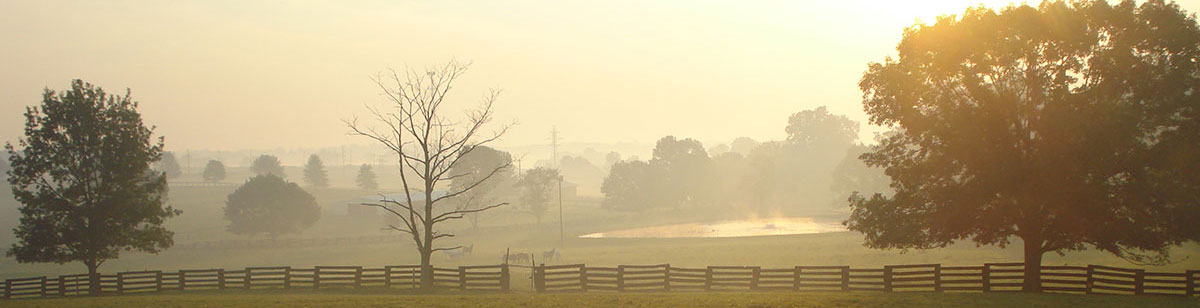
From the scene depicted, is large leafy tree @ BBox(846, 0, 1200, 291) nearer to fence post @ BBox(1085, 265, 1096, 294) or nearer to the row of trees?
fence post @ BBox(1085, 265, 1096, 294)

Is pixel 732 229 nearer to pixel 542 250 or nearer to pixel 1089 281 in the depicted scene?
pixel 542 250

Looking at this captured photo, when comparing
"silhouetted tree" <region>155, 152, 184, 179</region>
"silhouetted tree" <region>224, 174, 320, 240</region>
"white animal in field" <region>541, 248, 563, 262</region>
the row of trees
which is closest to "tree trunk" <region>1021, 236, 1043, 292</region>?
"white animal in field" <region>541, 248, 563, 262</region>

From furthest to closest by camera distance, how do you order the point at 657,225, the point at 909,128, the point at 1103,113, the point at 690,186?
the point at 690,186
the point at 657,225
the point at 909,128
the point at 1103,113

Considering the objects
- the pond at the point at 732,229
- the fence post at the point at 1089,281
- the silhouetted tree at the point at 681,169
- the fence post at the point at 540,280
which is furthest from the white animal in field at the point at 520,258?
the silhouetted tree at the point at 681,169

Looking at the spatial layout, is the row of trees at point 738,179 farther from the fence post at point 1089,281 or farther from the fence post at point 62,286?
the fence post at point 62,286

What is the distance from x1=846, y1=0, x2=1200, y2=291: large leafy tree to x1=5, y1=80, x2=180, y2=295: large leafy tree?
32262 millimetres

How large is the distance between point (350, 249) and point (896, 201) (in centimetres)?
5386

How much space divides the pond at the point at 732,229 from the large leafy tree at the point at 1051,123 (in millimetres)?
53791

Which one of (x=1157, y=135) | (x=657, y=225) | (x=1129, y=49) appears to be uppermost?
(x=1129, y=49)

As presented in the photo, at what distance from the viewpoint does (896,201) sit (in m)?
27.5

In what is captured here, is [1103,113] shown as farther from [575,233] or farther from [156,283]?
[575,233]

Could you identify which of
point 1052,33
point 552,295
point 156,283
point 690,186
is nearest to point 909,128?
point 1052,33

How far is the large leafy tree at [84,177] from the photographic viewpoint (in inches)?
1344

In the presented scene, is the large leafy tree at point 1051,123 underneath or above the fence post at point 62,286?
above
